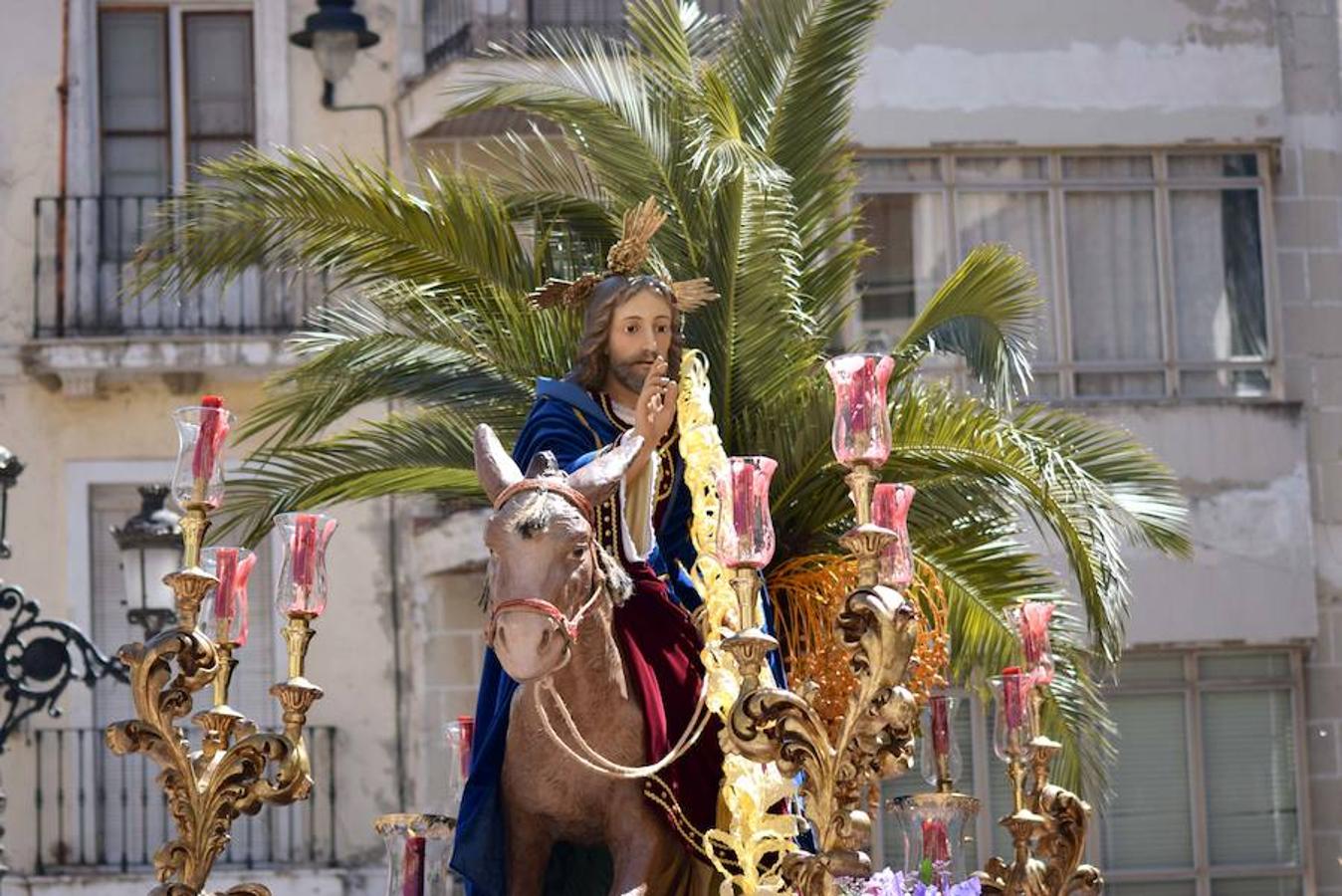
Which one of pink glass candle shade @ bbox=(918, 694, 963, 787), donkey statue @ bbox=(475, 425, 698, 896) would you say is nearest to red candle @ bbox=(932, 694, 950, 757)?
pink glass candle shade @ bbox=(918, 694, 963, 787)

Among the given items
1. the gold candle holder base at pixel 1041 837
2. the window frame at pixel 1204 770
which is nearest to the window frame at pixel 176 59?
the window frame at pixel 1204 770

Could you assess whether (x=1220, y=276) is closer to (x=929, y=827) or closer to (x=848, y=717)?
(x=929, y=827)

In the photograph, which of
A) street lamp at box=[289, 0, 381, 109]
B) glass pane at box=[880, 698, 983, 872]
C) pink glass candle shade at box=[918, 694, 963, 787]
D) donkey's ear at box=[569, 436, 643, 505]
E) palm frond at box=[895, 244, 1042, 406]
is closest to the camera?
donkey's ear at box=[569, 436, 643, 505]

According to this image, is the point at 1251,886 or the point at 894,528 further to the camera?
the point at 1251,886

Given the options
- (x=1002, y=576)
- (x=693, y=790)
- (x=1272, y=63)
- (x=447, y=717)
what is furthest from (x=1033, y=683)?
(x=1272, y=63)

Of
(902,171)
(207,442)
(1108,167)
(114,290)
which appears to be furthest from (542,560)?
(1108,167)

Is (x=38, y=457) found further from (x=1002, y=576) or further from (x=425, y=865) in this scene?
(x=425, y=865)

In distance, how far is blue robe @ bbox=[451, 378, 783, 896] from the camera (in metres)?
9.73

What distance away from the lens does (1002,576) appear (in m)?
15.0

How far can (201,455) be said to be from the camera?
10523 mm

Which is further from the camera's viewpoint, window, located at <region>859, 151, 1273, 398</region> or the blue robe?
window, located at <region>859, 151, 1273, 398</region>

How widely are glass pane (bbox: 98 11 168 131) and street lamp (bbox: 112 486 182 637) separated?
6.10 meters

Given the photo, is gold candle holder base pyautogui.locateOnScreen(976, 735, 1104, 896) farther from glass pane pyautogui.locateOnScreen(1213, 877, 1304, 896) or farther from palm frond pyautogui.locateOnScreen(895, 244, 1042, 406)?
glass pane pyautogui.locateOnScreen(1213, 877, 1304, 896)

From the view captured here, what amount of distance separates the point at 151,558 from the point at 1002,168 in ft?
24.6
